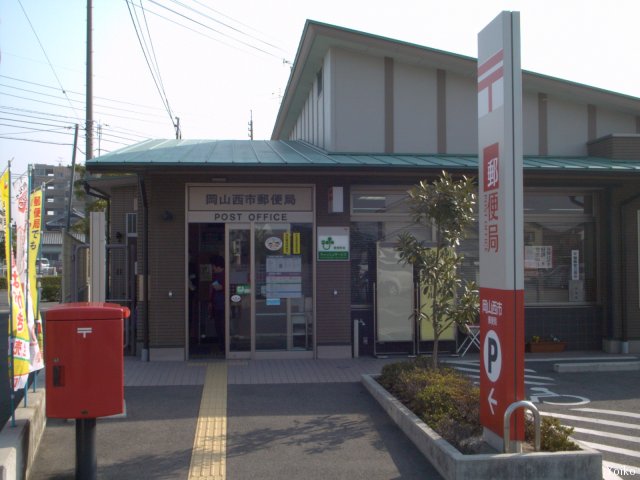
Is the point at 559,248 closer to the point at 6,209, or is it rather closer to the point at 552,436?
the point at 552,436

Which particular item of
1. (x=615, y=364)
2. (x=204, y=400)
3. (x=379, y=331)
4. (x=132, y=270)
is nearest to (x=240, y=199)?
(x=132, y=270)

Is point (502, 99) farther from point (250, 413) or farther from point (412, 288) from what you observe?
point (412, 288)

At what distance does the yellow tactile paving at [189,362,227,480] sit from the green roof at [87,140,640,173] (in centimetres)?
385

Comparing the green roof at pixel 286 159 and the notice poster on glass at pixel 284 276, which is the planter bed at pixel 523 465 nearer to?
the green roof at pixel 286 159

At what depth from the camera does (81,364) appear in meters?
5.81

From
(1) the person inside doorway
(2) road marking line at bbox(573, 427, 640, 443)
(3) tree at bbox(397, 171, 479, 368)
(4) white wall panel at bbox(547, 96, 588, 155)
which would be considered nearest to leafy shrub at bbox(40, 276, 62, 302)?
(1) the person inside doorway

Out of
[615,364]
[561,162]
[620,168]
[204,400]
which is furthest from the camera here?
[561,162]

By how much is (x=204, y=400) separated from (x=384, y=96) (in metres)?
7.63

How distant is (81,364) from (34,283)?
1.77m

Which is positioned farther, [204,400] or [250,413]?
[204,400]

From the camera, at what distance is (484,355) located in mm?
6750

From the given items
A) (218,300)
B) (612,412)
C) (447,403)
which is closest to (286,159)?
(218,300)

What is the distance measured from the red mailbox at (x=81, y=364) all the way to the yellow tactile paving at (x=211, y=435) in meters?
1.11

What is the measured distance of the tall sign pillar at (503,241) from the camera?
6.25m
